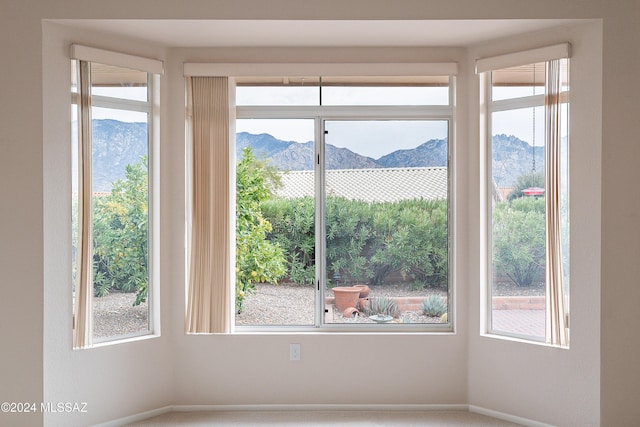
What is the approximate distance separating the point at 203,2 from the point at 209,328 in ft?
7.16

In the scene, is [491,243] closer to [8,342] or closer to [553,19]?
[553,19]

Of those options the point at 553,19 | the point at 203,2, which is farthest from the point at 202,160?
the point at 553,19

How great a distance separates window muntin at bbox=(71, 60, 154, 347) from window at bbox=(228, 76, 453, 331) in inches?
25.7

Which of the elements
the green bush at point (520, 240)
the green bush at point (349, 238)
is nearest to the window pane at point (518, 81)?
the green bush at point (520, 240)

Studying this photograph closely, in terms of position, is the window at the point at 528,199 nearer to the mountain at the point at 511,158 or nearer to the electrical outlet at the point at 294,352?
the mountain at the point at 511,158

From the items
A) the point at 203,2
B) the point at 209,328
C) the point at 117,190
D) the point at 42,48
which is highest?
the point at 203,2

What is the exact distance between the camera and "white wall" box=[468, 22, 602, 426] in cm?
396

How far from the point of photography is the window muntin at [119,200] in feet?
14.3

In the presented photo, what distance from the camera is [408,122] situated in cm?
481

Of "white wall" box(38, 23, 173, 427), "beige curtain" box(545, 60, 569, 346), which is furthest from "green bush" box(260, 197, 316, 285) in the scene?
"beige curtain" box(545, 60, 569, 346)

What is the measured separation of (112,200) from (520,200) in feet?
8.94

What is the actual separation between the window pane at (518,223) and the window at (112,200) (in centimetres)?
238

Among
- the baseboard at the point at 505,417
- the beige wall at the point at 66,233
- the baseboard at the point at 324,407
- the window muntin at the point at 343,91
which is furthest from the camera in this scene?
the window muntin at the point at 343,91

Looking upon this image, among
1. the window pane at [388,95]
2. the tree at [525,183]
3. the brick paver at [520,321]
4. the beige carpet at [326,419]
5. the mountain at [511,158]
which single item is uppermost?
the window pane at [388,95]
